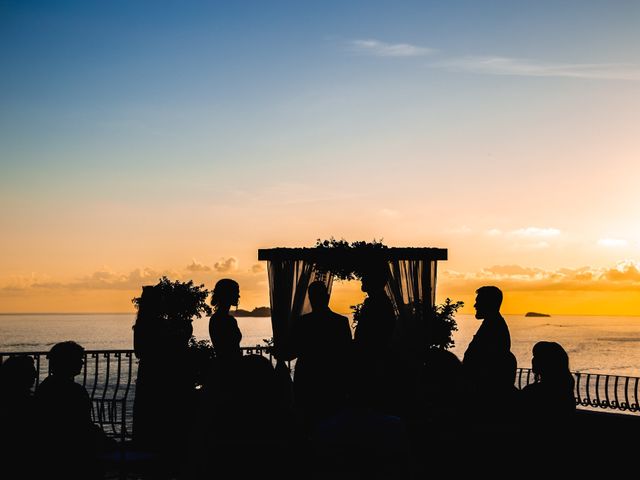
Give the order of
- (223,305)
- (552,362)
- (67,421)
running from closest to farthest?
(67,421) → (552,362) → (223,305)

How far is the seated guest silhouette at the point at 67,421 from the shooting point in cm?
349

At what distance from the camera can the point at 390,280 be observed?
9.41 meters

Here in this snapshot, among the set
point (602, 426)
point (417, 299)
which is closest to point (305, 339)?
point (602, 426)

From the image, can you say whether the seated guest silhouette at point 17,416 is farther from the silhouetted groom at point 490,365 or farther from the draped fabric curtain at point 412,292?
the draped fabric curtain at point 412,292

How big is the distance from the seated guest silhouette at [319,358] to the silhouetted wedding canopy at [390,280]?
13.4ft

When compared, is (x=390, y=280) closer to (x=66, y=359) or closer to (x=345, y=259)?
(x=345, y=259)

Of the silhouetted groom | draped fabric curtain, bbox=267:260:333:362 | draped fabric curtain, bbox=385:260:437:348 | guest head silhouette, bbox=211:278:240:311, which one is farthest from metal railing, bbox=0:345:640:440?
draped fabric curtain, bbox=385:260:437:348

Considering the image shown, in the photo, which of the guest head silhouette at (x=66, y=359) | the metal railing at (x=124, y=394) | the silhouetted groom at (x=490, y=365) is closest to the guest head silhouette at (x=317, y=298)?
the metal railing at (x=124, y=394)

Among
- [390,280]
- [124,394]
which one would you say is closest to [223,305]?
[390,280]

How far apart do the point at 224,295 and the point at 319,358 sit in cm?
95

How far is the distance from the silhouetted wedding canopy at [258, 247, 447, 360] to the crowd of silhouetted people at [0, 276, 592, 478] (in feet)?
10.8

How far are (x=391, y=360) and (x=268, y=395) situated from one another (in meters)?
2.91

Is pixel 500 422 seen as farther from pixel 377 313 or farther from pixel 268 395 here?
pixel 268 395

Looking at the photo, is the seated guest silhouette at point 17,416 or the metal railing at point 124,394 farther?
the metal railing at point 124,394
